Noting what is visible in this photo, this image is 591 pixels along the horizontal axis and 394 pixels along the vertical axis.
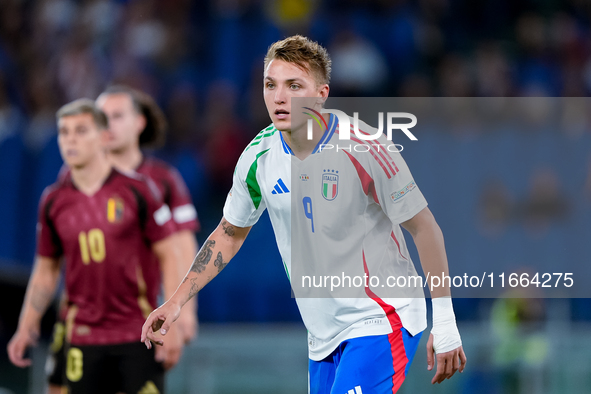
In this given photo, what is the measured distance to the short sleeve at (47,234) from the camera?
5.37 metres

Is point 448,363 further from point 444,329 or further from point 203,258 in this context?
point 203,258

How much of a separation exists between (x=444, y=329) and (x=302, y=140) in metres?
1.15

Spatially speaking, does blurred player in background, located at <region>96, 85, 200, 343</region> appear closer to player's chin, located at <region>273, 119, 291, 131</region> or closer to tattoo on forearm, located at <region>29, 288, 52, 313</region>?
tattoo on forearm, located at <region>29, 288, 52, 313</region>

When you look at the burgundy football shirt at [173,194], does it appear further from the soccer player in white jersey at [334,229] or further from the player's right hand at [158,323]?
the player's right hand at [158,323]

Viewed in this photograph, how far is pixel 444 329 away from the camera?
3439 millimetres

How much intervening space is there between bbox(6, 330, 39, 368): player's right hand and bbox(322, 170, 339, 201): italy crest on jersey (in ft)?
9.00

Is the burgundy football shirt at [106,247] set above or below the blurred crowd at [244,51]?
below

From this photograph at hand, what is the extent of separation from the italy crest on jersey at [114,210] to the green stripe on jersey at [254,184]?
165cm

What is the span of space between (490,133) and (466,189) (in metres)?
0.70

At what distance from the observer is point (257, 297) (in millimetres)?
8461

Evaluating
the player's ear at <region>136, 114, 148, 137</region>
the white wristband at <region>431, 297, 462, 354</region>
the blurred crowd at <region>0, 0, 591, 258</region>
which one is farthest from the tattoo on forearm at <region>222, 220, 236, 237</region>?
the blurred crowd at <region>0, 0, 591, 258</region>

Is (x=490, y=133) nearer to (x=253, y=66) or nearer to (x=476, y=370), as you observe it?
(x=476, y=370)

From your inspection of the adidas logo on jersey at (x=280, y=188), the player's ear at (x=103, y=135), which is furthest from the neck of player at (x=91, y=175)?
the adidas logo on jersey at (x=280, y=188)

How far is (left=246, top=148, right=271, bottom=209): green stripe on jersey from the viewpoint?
12.8 ft
